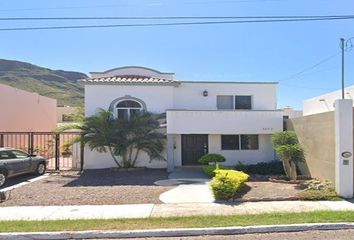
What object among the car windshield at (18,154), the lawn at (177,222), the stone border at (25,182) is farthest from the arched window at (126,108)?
the lawn at (177,222)

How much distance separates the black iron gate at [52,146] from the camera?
64.6 ft

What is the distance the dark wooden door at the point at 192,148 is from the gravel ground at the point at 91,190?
118 inches

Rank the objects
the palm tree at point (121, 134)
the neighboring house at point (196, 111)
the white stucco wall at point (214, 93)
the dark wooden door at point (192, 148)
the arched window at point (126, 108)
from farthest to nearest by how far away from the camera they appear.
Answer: the white stucco wall at point (214, 93)
the dark wooden door at point (192, 148)
the arched window at point (126, 108)
the neighboring house at point (196, 111)
the palm tree at point (121, 134)

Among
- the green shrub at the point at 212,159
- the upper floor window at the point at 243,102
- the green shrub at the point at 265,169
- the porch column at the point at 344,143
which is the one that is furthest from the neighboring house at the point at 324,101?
the porch column at the point at 344,143

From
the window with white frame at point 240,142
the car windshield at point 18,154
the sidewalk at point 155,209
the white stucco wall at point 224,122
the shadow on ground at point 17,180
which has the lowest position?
the sidewalk at point 155,209

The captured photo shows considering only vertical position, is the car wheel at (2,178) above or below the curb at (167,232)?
above

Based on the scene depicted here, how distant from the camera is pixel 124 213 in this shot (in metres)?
9.84

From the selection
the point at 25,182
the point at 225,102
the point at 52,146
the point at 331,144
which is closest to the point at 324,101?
the point at 225,102

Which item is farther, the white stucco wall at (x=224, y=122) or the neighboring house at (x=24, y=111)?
the neighboring house at (x=24, y=111)

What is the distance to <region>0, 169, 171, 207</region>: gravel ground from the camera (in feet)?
37.7

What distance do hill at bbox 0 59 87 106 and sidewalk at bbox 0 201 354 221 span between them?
278 ft

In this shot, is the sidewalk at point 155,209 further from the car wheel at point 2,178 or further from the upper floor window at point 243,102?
the upper floor window at point 243,102

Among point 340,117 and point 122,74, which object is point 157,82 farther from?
point 340,117

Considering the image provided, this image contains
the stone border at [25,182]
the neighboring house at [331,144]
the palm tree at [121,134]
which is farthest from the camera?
the palm tree at [121,134]
